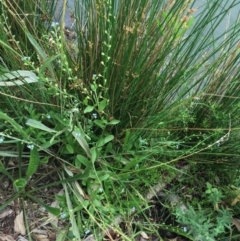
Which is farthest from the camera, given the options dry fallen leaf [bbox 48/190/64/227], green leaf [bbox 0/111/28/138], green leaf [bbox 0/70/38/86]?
dry fallen leaf [bbox 48/190/64/227]

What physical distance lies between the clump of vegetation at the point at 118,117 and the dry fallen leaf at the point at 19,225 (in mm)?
65

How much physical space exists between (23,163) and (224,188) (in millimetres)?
697

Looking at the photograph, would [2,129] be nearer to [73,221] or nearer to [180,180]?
[73,221]

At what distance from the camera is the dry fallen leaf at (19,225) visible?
53.5 inches

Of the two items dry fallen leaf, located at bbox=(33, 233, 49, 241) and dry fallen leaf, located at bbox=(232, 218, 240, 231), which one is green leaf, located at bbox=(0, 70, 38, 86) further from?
dry fallen leaf, located at bbox=(232, 218, 240, 231)

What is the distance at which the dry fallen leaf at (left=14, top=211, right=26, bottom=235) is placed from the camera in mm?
1359

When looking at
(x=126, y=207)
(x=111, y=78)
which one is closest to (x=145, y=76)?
(x=111, y=78)

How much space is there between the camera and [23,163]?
4.75 feet

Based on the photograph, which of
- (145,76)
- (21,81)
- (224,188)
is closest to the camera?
(21,81)

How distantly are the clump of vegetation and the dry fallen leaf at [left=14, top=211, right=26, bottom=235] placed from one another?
0.07m

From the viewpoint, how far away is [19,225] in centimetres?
137

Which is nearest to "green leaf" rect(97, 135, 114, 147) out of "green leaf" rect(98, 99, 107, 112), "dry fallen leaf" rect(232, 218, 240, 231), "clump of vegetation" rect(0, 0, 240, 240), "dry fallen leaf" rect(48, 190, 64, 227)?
"clump of vegetation" rect(0, 0, 240, 240)

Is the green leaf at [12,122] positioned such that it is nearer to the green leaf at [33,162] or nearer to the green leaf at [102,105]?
the green leaf at [33,162]

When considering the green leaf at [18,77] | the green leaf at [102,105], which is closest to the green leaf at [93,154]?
the green leaf at [102,105]
